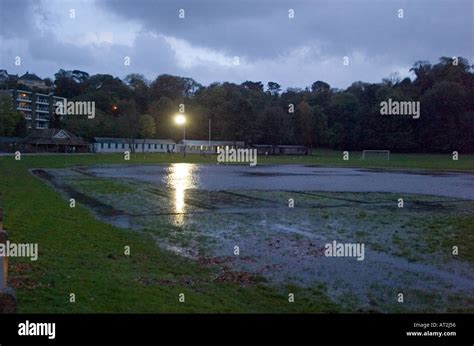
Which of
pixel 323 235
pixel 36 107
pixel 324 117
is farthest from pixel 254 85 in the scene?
pixel 323 235

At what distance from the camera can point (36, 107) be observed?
128500 millimetres

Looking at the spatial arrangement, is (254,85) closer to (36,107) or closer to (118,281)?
(36,107)

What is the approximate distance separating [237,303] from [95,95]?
123656 millimetres

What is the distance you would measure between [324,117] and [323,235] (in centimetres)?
10408

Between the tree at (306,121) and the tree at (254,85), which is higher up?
the tree at (254,85)

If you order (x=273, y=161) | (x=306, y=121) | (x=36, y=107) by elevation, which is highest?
(x=36, y=107)

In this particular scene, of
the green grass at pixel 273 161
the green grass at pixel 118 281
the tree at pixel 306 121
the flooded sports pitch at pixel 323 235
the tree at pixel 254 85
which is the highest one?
the tree at pixel 254 85

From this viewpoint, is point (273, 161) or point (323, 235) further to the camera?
point (273, 161)

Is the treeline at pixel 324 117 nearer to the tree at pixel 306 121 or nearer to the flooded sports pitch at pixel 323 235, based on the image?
the tree at pixel 306 121

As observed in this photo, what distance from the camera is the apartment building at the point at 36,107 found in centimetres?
12512

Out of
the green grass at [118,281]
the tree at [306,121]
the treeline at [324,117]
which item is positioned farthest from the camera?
the tree at [306,121]

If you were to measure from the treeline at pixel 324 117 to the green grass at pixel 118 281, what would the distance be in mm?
90732

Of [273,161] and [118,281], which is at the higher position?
[273,161]

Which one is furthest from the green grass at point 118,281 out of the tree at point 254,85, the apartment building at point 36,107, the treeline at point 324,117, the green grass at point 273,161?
the tree at point 254,85
